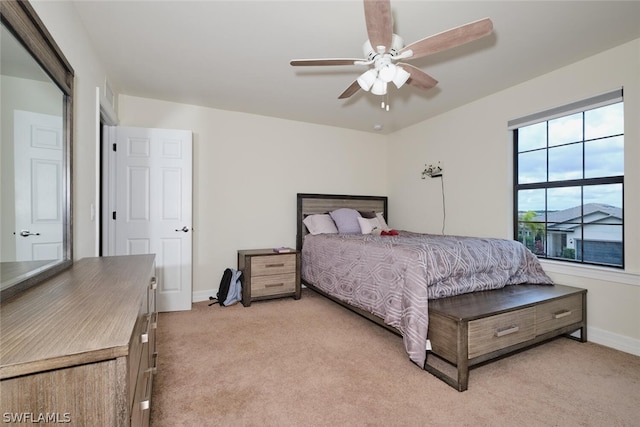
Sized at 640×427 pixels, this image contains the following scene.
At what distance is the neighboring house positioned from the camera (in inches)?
102

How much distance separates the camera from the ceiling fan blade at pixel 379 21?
4.74 ft

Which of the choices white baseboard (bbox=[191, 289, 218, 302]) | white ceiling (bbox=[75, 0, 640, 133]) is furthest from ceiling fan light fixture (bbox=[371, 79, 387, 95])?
white baseboard (bbox=[191, 289, 218, 302])

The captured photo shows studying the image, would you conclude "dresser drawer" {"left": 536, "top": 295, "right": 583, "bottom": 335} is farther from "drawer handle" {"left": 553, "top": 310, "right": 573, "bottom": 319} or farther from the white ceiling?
the white ceiling

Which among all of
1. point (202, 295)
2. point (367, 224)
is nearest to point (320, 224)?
point (367, 224)

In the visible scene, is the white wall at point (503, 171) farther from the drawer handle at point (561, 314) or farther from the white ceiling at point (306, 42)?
the drawer handle at point (561, 314)

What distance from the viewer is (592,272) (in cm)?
261

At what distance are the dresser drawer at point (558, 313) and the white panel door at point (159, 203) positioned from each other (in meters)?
3.40

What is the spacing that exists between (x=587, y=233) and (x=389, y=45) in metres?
2.61

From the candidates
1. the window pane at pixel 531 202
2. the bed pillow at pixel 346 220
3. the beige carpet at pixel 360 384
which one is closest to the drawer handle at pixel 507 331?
the beige carpet at pixel 360 384

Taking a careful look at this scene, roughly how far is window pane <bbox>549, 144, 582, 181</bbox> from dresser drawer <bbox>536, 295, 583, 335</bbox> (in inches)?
46.0

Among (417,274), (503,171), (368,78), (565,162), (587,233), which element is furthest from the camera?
(503,171)

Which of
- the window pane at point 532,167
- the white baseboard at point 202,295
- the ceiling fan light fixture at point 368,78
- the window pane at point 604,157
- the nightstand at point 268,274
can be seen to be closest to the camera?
the ceiling fan light fixture at point 368,78

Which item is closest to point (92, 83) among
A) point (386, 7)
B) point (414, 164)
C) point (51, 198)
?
point (51, 198)

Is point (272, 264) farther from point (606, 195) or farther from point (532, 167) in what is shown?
point (606, 195)
